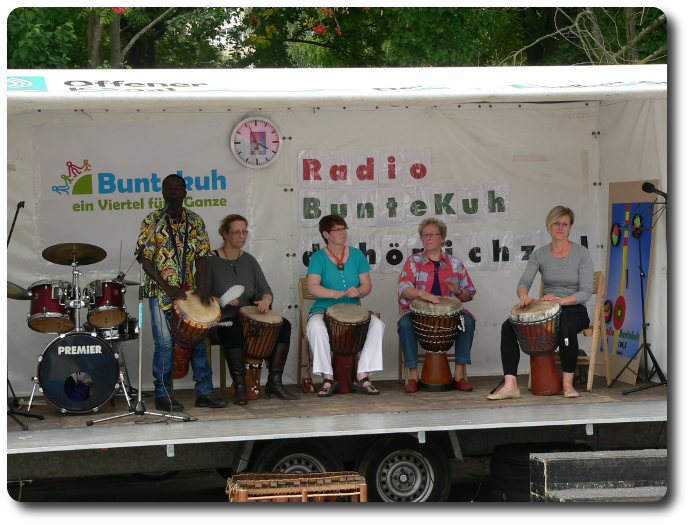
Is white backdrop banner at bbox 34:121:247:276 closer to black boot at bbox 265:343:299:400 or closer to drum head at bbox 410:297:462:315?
black boot at bbox 265:343:299:400

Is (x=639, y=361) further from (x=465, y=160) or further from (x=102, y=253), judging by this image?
(x=102, y=253)

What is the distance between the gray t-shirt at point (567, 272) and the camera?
5414mm

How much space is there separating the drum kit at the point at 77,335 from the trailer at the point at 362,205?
2.9 inches

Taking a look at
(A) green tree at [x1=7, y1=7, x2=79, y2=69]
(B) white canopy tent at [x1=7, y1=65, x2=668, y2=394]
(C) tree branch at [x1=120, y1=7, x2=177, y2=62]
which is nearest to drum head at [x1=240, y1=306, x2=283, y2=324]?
(B) white canopy tent at [x1=7, y1=65, x2=668, y2=394]

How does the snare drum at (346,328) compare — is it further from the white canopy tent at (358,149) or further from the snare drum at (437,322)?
the white canopy tent at (358,149)

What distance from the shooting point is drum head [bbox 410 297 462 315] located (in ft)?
17.9

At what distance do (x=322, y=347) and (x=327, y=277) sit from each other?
0.52 metres

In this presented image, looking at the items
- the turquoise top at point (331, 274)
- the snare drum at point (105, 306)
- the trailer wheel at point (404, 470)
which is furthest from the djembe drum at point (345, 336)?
the snare drum at point (105, 306)

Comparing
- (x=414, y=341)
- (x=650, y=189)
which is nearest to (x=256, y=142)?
(x=414, y=341)

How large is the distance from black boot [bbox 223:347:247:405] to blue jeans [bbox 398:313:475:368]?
1155 mm

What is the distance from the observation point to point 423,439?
4.37 meters

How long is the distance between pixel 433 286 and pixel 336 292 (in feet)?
2.37

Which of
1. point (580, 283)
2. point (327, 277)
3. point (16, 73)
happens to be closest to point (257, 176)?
point (327, 277)

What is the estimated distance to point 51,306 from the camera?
4.91 metres
